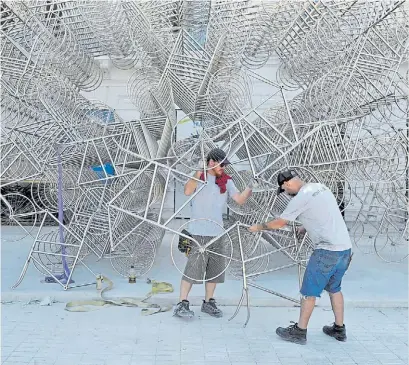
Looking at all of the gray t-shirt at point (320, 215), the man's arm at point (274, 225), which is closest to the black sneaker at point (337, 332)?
the gray t-shirt at point (320, 215)

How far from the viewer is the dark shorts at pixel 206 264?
438 centimetres

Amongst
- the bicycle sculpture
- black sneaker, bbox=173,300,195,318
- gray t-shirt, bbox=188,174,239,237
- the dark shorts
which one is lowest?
black sneaker, bbox=173,300,195,318

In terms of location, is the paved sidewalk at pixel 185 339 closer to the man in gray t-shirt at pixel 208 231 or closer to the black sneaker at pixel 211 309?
the black sneaker at pixel 211 309

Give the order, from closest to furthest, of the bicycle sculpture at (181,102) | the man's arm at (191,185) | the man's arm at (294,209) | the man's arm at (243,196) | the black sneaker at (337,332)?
the man's arm at (294,209) → the black sneaker at (337,332) → the man's arm at (243,196) → the man's arm at (191,185) → the bicycle sculpture at (181,102)

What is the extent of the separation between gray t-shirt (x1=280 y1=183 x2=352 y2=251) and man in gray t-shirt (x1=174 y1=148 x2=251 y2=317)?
0.57 m

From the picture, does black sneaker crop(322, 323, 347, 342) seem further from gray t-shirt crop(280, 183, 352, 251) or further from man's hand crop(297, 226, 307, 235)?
man's hand crop(297, 226, 307, 235)

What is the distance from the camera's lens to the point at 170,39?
5758mm

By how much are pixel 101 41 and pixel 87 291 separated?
2850 millimetres

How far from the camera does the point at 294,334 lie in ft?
12.7

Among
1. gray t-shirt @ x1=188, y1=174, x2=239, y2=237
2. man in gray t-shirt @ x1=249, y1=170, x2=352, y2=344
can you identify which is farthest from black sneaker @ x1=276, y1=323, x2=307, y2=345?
gray t-shirt @ x1=188, y1=174, x2=239, y2=237

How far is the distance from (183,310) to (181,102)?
7.94 ft

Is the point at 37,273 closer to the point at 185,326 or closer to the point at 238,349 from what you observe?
the point at 185,326

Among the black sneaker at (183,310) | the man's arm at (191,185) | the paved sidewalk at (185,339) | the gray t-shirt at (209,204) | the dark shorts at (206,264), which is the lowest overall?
the paved sidewalk at (185,339)

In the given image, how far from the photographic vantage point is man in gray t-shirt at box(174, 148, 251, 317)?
14.3ft
